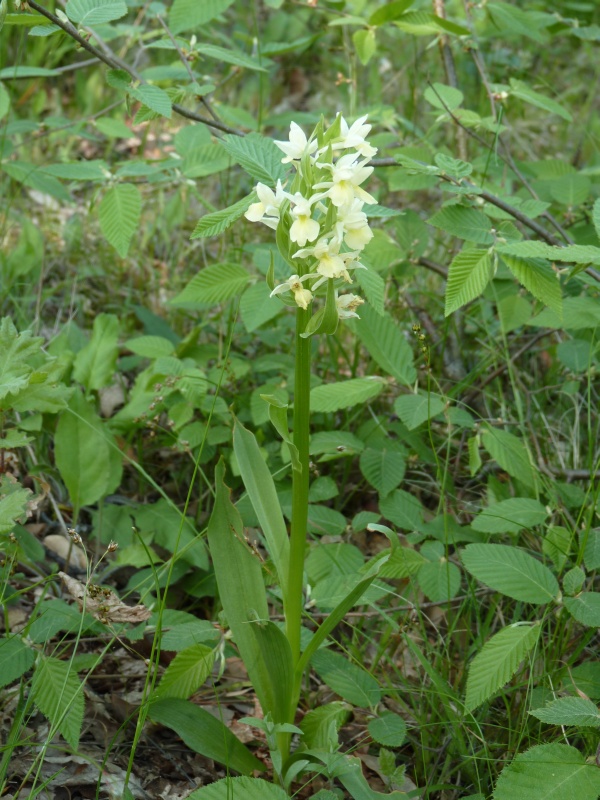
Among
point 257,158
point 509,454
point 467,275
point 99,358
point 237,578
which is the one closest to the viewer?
point 237,578

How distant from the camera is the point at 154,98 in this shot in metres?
1.49

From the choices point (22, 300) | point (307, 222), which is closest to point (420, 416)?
point (307, 222)

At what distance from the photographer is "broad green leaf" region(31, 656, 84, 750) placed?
1.20m

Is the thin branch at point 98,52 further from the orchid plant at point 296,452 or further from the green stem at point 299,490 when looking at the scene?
the green stem at point 299,490

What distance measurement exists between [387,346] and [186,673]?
32.6 inches

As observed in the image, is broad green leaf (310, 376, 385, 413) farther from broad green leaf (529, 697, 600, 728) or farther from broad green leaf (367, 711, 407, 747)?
broad green leaf (529, 697, 600, 728)

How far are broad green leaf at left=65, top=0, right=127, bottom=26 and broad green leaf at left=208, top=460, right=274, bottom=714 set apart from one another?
0.85 metres

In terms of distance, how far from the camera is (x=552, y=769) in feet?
3.49

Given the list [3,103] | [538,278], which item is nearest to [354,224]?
[538,278]

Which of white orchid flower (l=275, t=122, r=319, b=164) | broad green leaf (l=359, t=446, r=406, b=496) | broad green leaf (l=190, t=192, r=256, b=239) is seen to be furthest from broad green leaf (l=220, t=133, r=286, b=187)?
broad green leaf (l=359, t=446, r=406, b=496)

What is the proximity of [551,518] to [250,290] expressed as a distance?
848mm

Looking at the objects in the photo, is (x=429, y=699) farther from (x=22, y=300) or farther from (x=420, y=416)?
(x=22, y=300)

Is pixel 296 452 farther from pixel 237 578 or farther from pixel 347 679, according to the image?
pixel 347 679

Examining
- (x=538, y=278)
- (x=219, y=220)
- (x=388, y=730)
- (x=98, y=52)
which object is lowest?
(x=388, y=730)
